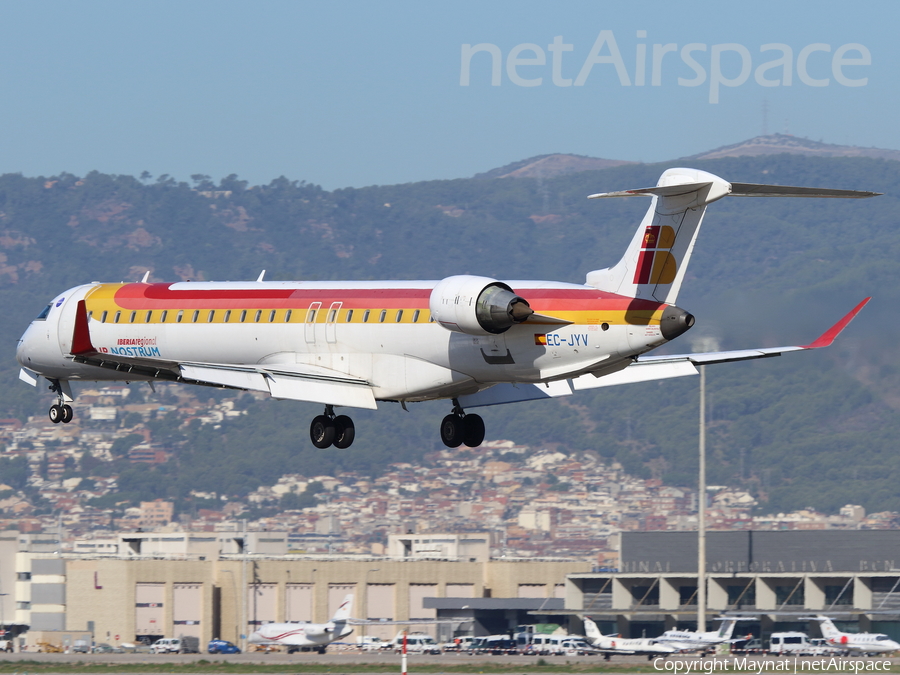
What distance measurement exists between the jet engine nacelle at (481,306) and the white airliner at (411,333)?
0.04 meters

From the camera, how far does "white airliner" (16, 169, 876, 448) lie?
3838 cm

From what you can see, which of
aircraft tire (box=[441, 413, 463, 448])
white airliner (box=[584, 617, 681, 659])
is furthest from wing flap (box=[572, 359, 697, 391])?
white airliner (box=[584, 617, 681, 659])

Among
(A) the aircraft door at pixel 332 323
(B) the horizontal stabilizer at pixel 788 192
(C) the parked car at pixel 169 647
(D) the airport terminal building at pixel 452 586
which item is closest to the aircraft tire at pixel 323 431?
(A) the aircraft door at pixel 332 323

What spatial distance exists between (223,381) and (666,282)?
1340cm

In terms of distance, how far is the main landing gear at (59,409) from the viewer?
51.0 metres

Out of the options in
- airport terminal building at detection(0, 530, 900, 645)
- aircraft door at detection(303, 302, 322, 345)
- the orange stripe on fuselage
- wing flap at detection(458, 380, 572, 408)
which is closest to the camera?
the orange stripe on fuselage

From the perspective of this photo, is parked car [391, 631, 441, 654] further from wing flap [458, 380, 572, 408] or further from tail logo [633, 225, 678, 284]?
tail logo [633, 225, 678, 284]

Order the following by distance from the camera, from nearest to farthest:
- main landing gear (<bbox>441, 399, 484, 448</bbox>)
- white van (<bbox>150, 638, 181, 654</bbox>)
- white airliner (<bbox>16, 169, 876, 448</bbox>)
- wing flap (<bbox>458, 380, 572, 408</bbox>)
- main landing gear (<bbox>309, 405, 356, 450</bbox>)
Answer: white airliner (<bbox>16, 169, 876, 448</bbox>)
wing flap (<bbox>458, 380, 572, 408</bbox>)
main landing gear (<bbox>309, 405, 356, 450</bbox>)
main landing gear (<bbox>441, 399, 484, 448</bbox>)
white van (<bbox>150, 638, 181, 654</bbox>)

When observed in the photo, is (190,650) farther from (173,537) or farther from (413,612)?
(173,537)

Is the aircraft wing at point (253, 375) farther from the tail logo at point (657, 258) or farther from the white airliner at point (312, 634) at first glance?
the white airliner at point (312, 634)

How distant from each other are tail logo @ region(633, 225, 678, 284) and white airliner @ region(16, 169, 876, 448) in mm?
25

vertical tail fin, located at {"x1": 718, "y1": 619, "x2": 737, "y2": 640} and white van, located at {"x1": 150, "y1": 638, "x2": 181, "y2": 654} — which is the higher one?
vertical tail fin, located at {"x1": 718, "y1": 619, "x2": 737, "y2": 640}

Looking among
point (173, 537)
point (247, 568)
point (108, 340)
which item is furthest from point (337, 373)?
point (173, 537)

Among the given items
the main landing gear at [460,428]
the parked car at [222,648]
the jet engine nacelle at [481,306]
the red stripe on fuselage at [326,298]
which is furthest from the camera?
the parked car at [222,648]
